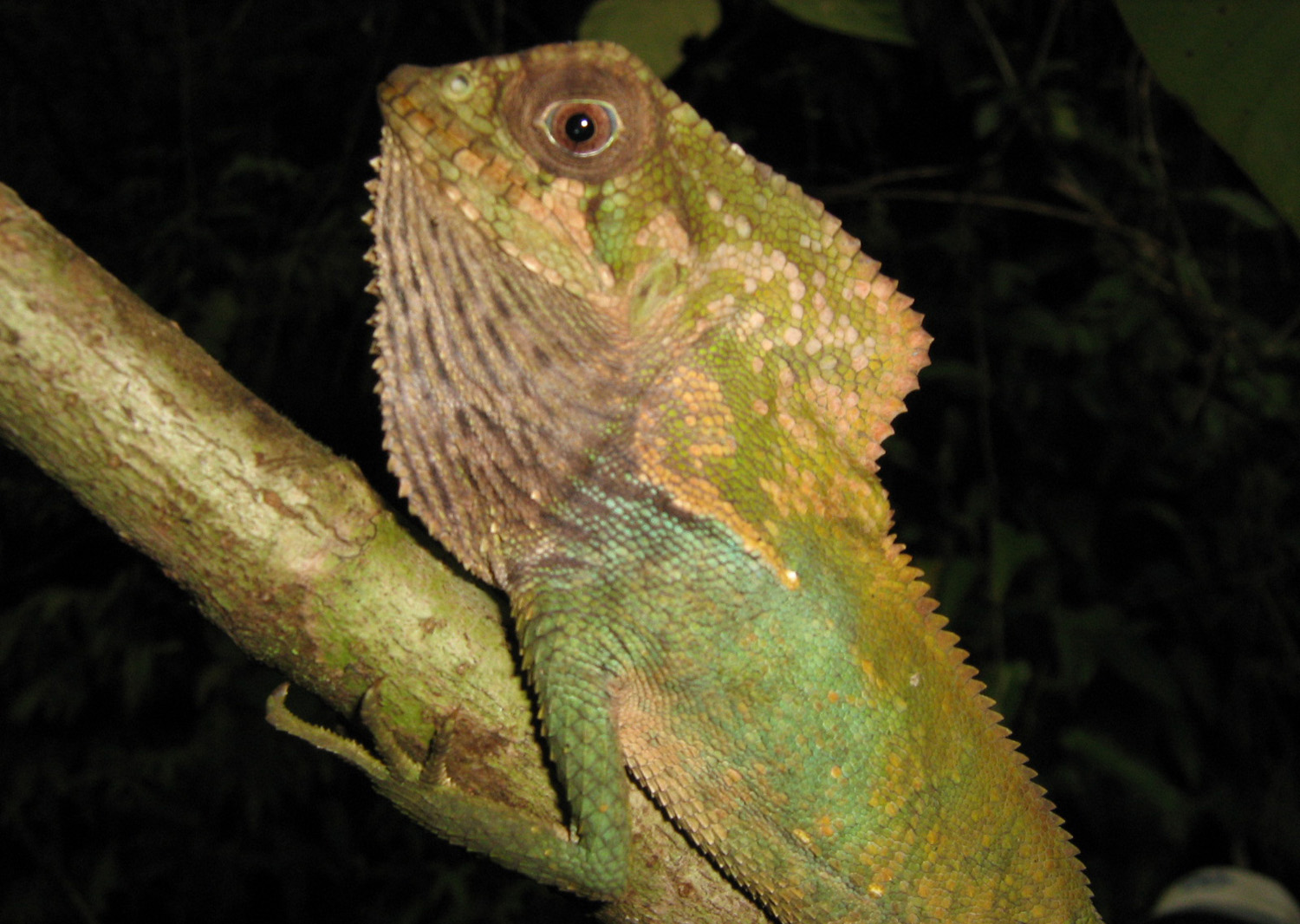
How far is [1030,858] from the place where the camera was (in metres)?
1.77

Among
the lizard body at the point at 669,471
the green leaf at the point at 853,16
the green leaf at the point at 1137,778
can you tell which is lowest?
the lizard body at the point at 669,471

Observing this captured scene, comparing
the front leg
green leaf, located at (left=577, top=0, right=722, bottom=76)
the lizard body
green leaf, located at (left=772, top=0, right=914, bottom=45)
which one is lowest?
the front leg

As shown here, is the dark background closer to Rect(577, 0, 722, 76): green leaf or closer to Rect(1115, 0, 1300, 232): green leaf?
Rect(577, 0, 722, 76): green leaf

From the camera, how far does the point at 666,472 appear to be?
5.23ft

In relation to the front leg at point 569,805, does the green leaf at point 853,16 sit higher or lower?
higher

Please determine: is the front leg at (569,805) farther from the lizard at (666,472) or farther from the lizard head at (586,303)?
the lizard head at (586,303)

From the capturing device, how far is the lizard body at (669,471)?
1578 mm

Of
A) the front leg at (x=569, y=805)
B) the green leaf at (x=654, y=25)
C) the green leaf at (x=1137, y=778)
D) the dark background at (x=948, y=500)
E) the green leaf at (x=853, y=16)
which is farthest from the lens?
the dark background at (x=948, y=500)

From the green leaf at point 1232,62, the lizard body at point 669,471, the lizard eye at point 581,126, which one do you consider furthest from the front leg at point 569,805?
the green leaf at point 1232,62

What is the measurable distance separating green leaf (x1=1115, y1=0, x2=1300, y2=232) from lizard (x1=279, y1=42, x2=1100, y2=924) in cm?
56

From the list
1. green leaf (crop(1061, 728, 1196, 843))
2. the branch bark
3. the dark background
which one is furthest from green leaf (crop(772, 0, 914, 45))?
green leaf (crop(1061, 728, 1196, 843))

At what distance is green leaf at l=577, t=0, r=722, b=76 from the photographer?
7.35ft

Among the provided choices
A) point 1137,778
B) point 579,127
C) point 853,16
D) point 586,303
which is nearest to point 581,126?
point 579,127

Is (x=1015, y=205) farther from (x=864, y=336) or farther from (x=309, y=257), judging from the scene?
(x=309, y=257)
